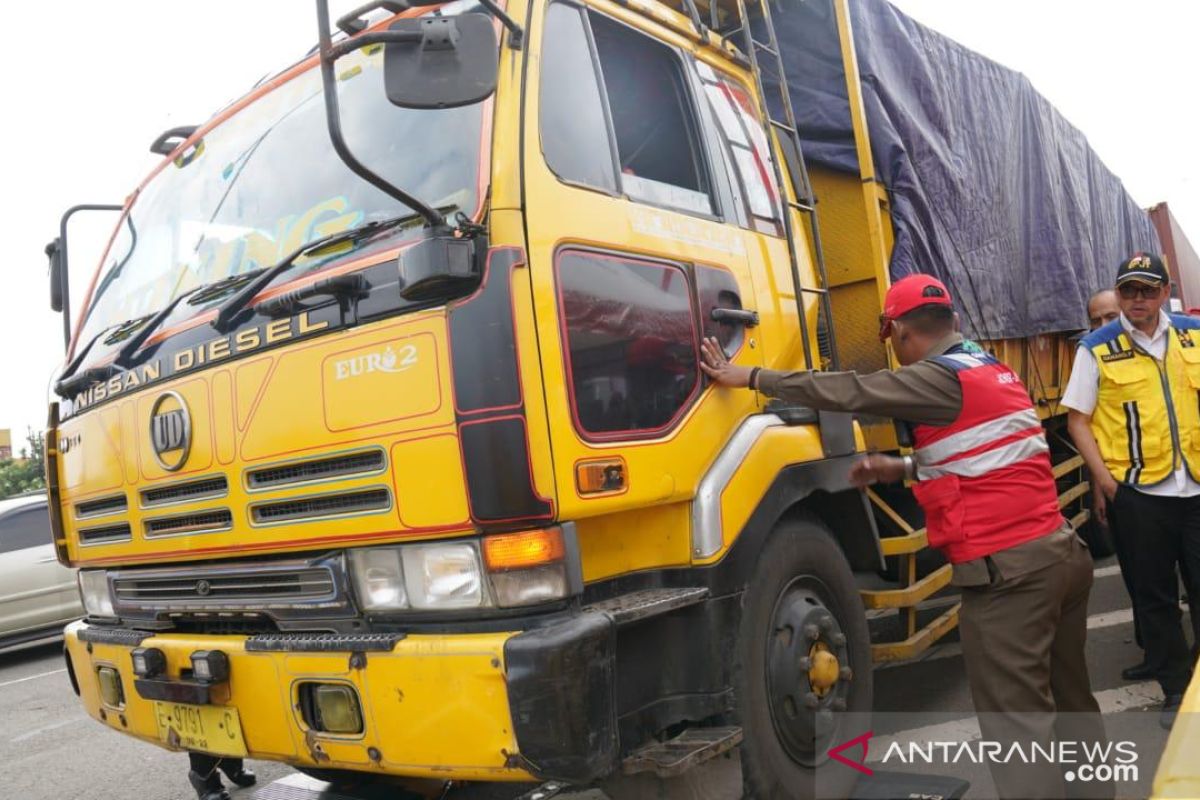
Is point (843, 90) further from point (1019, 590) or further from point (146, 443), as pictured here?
point (146, 443)

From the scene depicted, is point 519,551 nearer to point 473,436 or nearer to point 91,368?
point 473,436

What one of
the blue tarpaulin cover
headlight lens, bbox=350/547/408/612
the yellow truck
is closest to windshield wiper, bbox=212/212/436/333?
the yellow truck

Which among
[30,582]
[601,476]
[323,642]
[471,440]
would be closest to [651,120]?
[601,476]

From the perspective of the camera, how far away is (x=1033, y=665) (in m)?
2.60

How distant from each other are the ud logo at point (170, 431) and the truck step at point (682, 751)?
1.58 meters

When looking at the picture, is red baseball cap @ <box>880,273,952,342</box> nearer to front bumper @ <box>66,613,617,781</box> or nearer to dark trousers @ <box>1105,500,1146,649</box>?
front bumper @ <box>66,613,617,781</box>

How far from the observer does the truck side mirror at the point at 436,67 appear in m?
2.16

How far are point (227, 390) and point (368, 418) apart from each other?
1.89 ft

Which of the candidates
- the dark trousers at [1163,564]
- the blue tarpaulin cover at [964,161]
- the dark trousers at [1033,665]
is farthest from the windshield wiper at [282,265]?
the dark trousers at [1163,564]

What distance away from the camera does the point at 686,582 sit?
263 cm

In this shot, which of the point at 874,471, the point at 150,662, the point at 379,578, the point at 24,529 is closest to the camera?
the point at 379,578

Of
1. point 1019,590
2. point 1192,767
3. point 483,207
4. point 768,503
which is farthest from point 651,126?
point 1192,767

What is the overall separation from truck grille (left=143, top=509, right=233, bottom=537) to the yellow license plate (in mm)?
508

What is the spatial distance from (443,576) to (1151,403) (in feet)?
10.7
